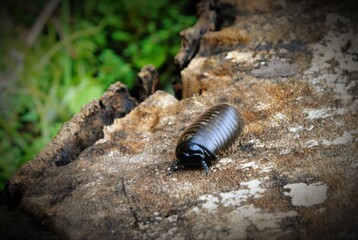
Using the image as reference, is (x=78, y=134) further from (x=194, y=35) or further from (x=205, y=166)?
(x=194, y=35)

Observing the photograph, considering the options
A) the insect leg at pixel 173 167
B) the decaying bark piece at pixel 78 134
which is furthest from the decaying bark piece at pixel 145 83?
the insect leg at pixel 173 167

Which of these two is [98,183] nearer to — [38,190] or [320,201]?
[38,190]

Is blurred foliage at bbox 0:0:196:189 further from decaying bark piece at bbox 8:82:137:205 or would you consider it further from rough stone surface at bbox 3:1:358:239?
Answer: rough stone surface at bbox 3:1:358:239

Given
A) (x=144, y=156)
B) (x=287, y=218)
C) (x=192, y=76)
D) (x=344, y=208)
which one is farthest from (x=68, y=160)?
(x=344, y=208)

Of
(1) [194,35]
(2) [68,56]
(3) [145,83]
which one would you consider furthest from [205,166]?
(2) [68,56]

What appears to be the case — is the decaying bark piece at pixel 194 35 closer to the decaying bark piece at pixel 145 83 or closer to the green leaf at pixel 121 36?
the decaying bark piece at pixel 145 83

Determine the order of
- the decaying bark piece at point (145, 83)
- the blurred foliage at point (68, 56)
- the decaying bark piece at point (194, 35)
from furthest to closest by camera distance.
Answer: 1. the blurred foliage at point (68, 56)
2. the decaying bark piece at point (194, 35)
3. the decaying bark piece at point (145, 83)
